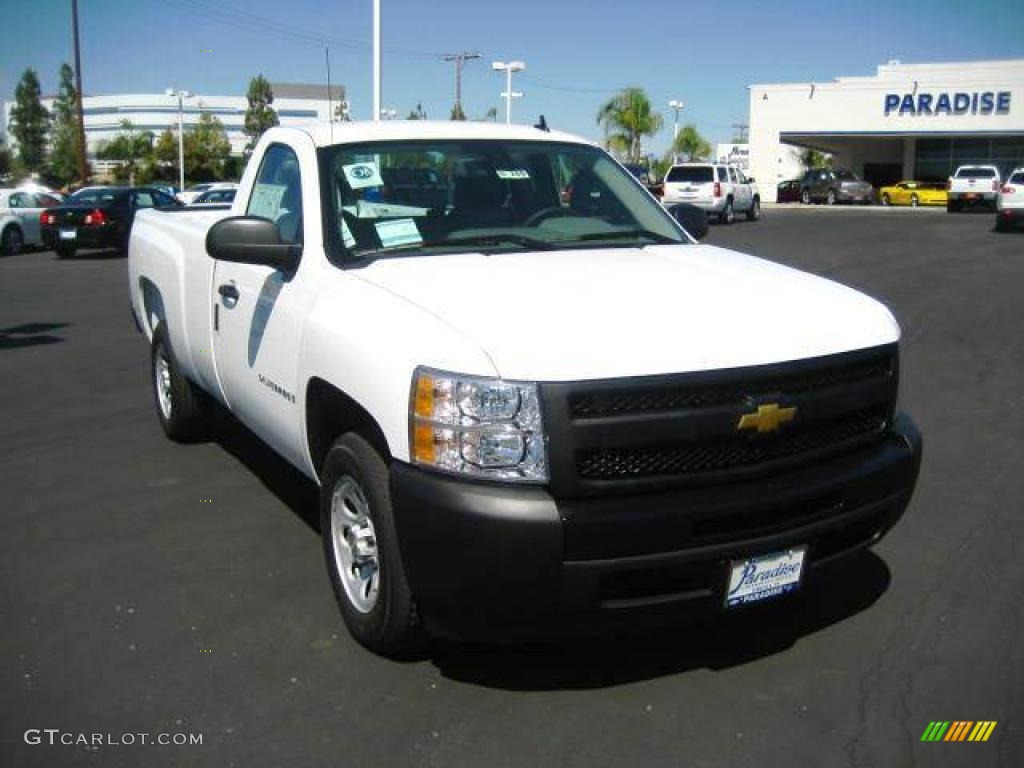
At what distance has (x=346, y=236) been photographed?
400cm

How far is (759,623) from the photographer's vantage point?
377 centimetres

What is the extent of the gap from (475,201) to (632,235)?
73cm

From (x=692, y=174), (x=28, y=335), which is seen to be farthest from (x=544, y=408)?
(x=692, y=174)

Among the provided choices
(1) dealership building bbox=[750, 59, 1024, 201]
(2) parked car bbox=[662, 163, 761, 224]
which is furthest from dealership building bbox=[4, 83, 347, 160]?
(2) parked car bbox=[662, 163, 761, 224]

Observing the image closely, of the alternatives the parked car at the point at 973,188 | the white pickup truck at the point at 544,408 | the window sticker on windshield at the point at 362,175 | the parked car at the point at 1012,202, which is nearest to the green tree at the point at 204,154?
the parked car at the point at 973,188

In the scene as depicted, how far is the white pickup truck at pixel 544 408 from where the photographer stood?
113 inches

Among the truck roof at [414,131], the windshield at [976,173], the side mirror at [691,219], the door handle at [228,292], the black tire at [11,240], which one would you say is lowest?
the black tire at [11,240]

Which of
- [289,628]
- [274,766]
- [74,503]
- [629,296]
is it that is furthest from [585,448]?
[74,503]

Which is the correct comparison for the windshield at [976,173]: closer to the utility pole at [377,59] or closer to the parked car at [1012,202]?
the parked car at [1012,202]

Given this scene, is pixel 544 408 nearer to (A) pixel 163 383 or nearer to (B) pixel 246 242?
(B) pixel 246 242

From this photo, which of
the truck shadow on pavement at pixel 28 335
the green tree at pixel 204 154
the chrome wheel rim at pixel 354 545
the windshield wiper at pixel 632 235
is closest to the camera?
the chrome wheel rim at pixel 354 545

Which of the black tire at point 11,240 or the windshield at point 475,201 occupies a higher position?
the windshield at point 475,201

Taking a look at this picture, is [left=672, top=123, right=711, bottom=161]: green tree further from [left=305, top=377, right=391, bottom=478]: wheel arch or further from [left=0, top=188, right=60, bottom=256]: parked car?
[left=305, top=377, right=391, bottom=478]: wheel arch

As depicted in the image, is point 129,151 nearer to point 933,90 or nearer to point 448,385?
point 933,90
